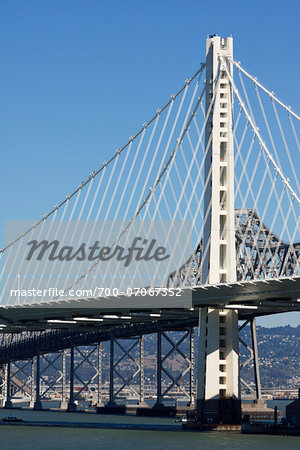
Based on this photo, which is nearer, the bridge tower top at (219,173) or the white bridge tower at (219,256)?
Result: the bridge tower top at (219,173)

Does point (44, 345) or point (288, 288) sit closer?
→ point (288, 288)

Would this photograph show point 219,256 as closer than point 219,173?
Yes

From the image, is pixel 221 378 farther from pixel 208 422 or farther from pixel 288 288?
pixel 288 288

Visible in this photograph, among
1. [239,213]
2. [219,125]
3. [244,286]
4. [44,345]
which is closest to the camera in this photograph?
[244,286]

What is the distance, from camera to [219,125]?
258 feet

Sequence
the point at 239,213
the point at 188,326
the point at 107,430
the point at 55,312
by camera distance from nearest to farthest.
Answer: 1. the point at 107,430
2. the point at 55,312
3. the point at 188,326
4. the point at 239,213

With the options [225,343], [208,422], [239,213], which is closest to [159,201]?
[225,343]

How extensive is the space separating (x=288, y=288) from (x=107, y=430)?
815 inches

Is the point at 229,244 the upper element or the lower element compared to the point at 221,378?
upper

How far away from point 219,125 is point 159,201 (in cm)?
740

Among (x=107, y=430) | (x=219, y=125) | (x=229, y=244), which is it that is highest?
(x=219, y=125)

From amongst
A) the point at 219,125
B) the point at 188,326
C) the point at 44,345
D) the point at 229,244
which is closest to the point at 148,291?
the point at 229,244

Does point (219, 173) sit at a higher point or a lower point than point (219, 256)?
higher

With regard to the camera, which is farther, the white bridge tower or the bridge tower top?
the white bridge tower
